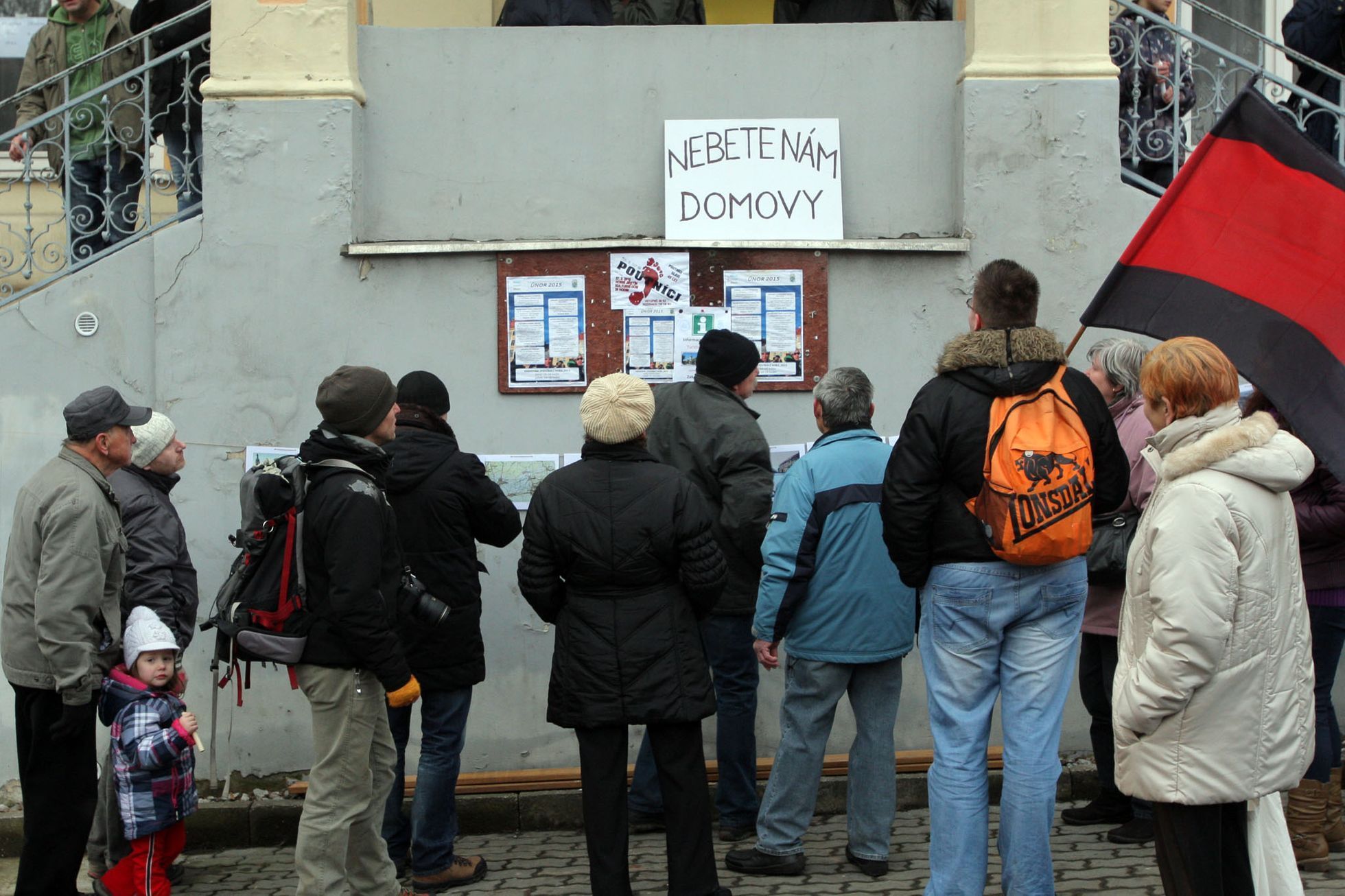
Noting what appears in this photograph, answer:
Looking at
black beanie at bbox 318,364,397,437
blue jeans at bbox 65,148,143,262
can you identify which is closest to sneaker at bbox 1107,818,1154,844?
black beanie at bbox 318,364,397,437

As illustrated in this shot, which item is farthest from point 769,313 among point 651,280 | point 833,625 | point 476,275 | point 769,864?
point 769,864

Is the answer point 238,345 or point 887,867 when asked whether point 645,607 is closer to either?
point 887,867

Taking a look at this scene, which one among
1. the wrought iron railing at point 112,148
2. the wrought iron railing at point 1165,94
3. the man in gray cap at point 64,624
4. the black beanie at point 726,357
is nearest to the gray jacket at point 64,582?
the man in gray cap at point 64,624

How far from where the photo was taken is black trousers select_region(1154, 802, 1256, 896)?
400 cm

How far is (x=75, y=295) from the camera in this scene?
652 centimetres

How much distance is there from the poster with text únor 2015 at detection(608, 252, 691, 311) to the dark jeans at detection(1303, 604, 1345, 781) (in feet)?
9.80

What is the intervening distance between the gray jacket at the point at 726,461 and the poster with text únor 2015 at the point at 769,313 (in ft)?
2.28

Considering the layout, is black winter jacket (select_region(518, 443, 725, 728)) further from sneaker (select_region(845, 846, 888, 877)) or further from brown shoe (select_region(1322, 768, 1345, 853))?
brown shoe (select_region(1322, 768, 1345, 853))

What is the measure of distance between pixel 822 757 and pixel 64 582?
2864mm

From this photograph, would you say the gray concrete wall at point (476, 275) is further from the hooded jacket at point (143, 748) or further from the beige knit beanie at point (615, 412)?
the beige knit beanie at point (615, 412)

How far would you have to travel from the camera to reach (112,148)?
711cm

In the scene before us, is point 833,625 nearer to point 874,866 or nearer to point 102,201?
point 874,866

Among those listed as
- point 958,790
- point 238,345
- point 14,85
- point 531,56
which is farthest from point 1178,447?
point 14,85

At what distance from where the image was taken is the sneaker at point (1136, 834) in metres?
5.70
